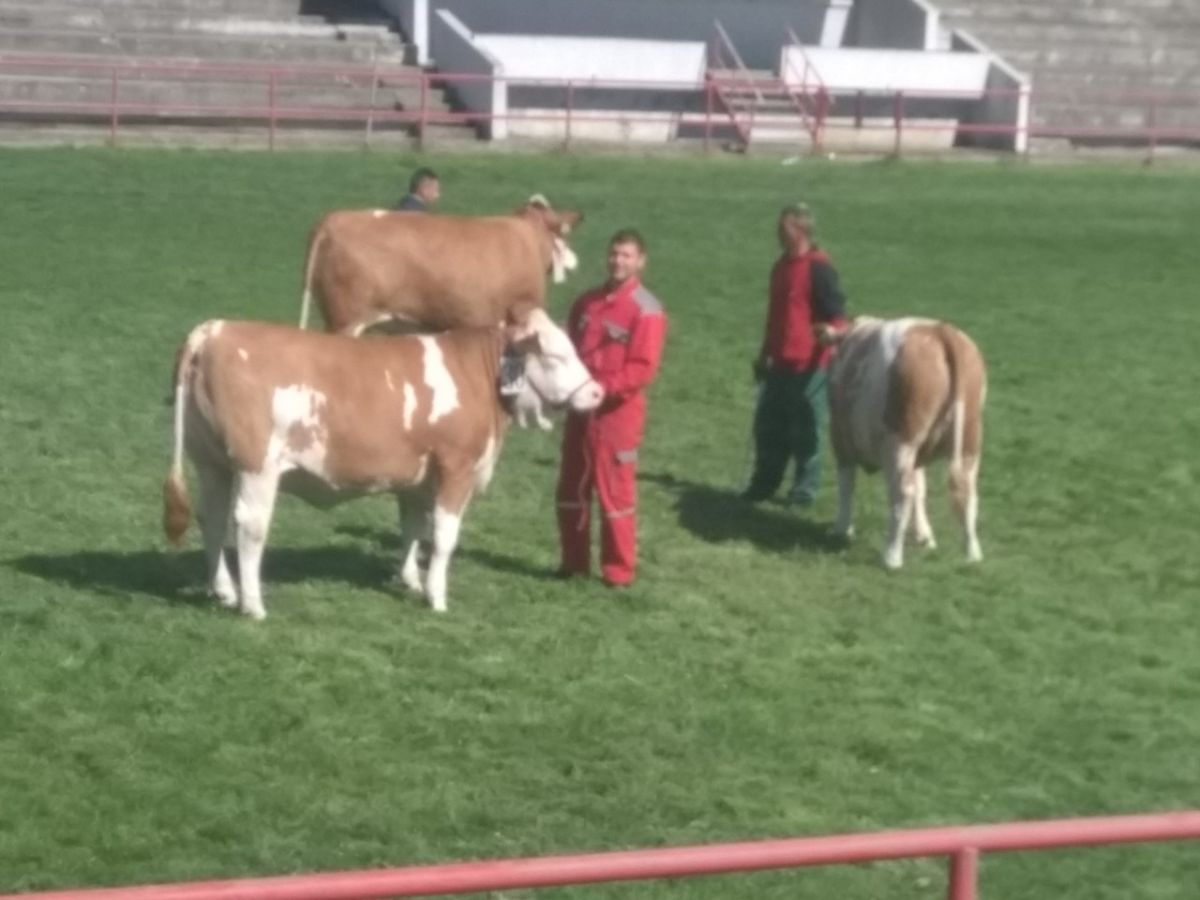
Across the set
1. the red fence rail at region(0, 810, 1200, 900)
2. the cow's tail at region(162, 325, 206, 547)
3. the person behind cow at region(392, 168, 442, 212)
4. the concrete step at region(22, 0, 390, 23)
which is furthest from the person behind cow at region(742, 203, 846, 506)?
the concrete step at region(22, 0, 390, 23)

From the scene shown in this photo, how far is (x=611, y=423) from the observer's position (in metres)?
12.8

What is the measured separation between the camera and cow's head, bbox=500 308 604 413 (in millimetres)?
12352

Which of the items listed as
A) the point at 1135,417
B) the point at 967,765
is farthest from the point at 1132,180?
the point at 967,765

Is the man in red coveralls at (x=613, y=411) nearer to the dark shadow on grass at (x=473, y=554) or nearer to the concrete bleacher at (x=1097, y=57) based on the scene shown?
the dark shadow on grass at (x=473, y=554)

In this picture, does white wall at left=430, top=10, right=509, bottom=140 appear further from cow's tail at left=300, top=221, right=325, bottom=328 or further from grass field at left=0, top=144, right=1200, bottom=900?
cow's tail at left=300, top=221, right=325, bottom=328

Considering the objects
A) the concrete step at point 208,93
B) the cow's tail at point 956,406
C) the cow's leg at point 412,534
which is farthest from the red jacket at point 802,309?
the concrete step at point 208,93

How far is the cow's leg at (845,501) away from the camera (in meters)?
14.2

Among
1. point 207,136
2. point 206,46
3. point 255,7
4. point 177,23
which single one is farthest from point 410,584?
point 255,7

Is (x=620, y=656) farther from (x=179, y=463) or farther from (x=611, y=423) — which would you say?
(x=179, y=463)

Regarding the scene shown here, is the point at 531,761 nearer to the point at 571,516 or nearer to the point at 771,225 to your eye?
the point at 571,516

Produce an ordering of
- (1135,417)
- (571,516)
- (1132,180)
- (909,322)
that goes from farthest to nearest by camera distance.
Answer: (1132,180), (1135,417), (909,322), (571,516)

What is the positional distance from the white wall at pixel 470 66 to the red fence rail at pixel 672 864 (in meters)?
30.8

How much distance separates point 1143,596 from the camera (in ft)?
44.0

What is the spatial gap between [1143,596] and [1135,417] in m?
4.62
